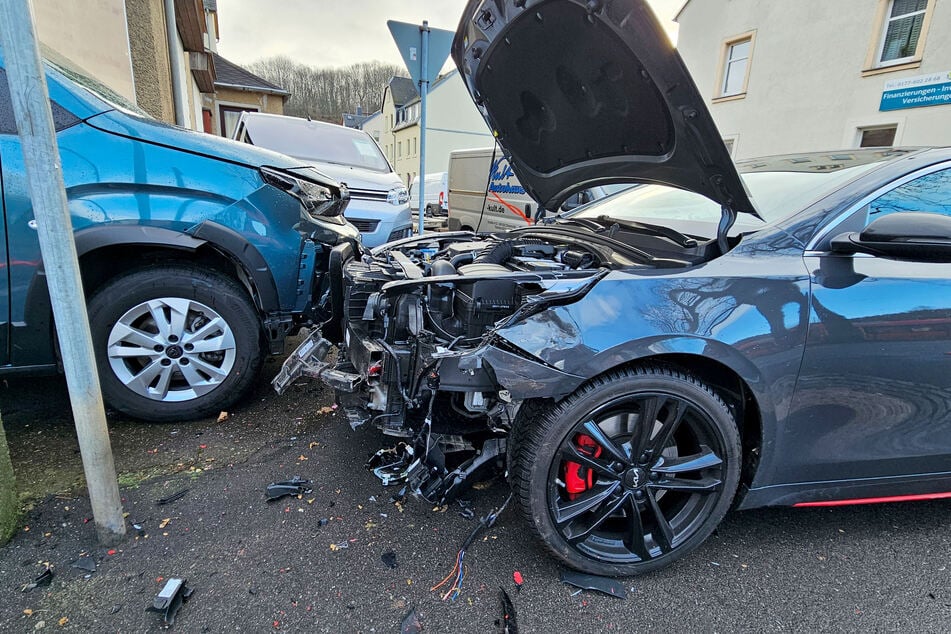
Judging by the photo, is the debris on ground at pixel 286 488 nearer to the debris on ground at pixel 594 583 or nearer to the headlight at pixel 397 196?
the debris on ground at pixel 594 583

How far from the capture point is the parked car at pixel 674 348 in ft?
6.08

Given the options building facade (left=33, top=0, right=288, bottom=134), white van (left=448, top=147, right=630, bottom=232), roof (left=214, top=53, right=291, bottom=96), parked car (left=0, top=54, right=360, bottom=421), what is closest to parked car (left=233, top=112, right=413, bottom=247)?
white van (left=448, top=147, right=630, bottom=232)

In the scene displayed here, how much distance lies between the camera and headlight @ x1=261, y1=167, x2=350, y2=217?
3.07 meters

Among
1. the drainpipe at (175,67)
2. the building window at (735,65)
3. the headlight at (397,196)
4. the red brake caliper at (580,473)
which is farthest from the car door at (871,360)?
the building window at (735,65)

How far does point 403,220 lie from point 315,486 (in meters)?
4.54

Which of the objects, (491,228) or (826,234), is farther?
(491,228)

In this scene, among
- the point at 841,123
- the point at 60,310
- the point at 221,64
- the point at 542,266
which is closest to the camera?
the point at 60,310

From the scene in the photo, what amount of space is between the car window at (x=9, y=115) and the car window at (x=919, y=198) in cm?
360

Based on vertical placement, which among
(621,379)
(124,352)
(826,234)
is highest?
(826,234)

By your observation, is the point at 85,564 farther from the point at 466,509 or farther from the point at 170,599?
the point at 466,509

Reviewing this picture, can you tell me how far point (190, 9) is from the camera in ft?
35.0

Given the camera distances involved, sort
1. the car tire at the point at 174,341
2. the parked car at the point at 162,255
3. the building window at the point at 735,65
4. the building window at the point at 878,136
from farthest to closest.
Answer: the building window at the point at 735,65, the building window at the point at 878,136, the car tire at the point at 174,341, the parked car at the point at 162,255

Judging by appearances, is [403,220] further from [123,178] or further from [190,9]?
[190,9]

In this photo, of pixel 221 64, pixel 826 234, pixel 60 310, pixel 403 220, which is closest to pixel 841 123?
pixel 403 220
